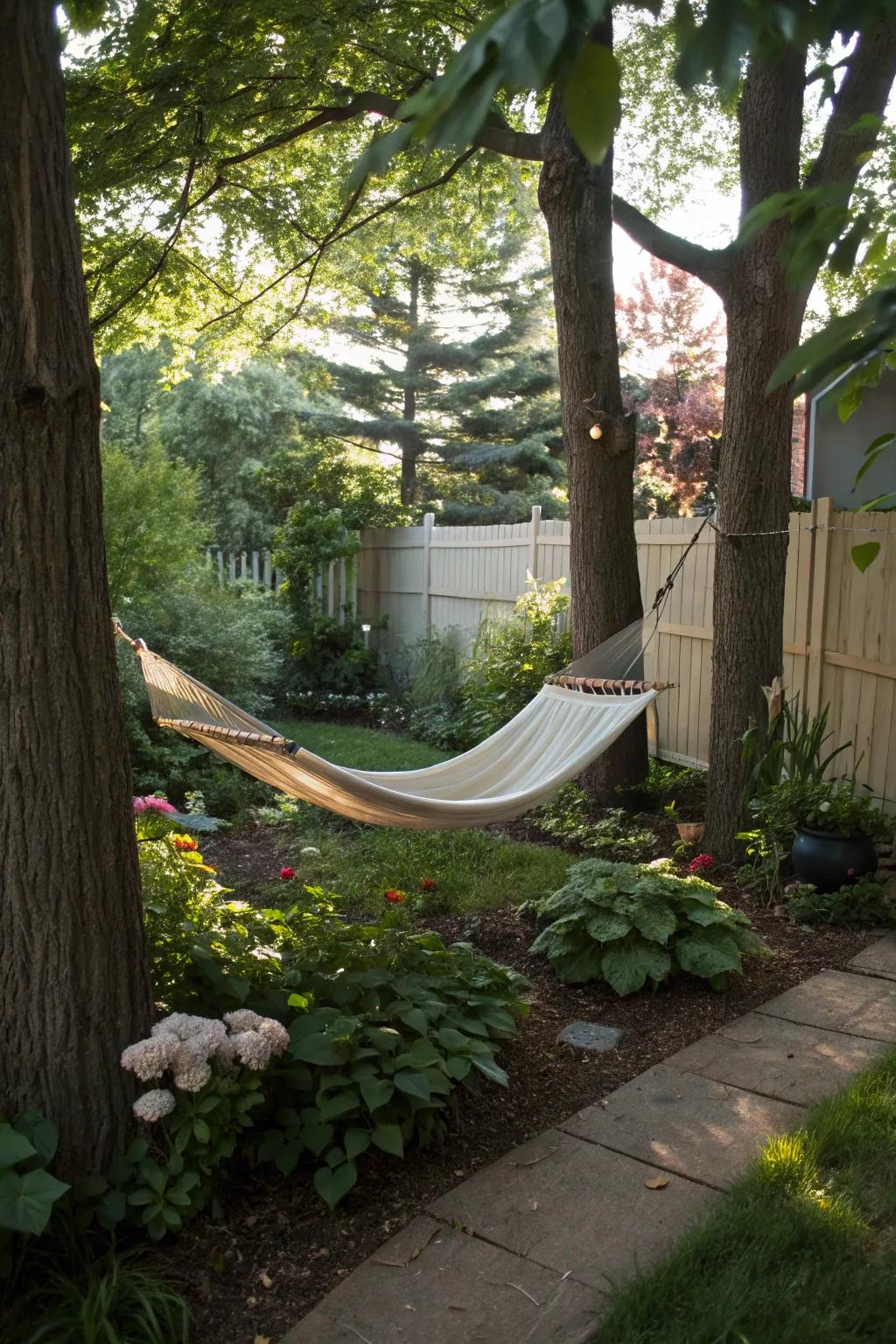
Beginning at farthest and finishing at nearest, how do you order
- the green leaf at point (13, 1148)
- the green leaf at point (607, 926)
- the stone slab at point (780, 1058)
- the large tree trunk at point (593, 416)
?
the large tree trunk at point (593, 416) < the green leaf at point (607, 926) < the stone slab at point (780, 1058) < the green leaf at point (13, 1148)

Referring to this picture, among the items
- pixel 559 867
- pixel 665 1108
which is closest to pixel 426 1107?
pixel 665 1108

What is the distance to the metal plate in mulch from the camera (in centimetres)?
289

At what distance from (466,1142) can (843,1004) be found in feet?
4.31

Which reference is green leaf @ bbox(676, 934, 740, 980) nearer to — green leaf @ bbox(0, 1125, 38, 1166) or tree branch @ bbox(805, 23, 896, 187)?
green leaf @ bbox(0, 1125, 38, 1166)

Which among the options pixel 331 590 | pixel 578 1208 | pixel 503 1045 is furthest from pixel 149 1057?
pixel 331 590

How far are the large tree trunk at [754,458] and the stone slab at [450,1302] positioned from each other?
2.79 metres

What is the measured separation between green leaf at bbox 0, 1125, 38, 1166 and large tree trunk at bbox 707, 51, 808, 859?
3222 millimetres

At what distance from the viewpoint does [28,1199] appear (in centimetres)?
173

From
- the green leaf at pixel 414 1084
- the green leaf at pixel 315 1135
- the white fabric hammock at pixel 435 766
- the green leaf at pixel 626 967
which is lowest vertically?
the green leaf at pixel 626 967

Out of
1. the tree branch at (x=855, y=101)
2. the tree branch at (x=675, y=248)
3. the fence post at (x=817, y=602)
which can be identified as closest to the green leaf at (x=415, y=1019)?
the fence post at (x=817, y=602)

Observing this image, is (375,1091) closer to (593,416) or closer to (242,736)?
(242,736)

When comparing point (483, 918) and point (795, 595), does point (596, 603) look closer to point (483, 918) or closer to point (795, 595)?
point (795, 595)

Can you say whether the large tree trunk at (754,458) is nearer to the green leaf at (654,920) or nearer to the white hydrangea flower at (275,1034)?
the green leaf at (654,920)

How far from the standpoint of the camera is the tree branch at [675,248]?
179 inches
